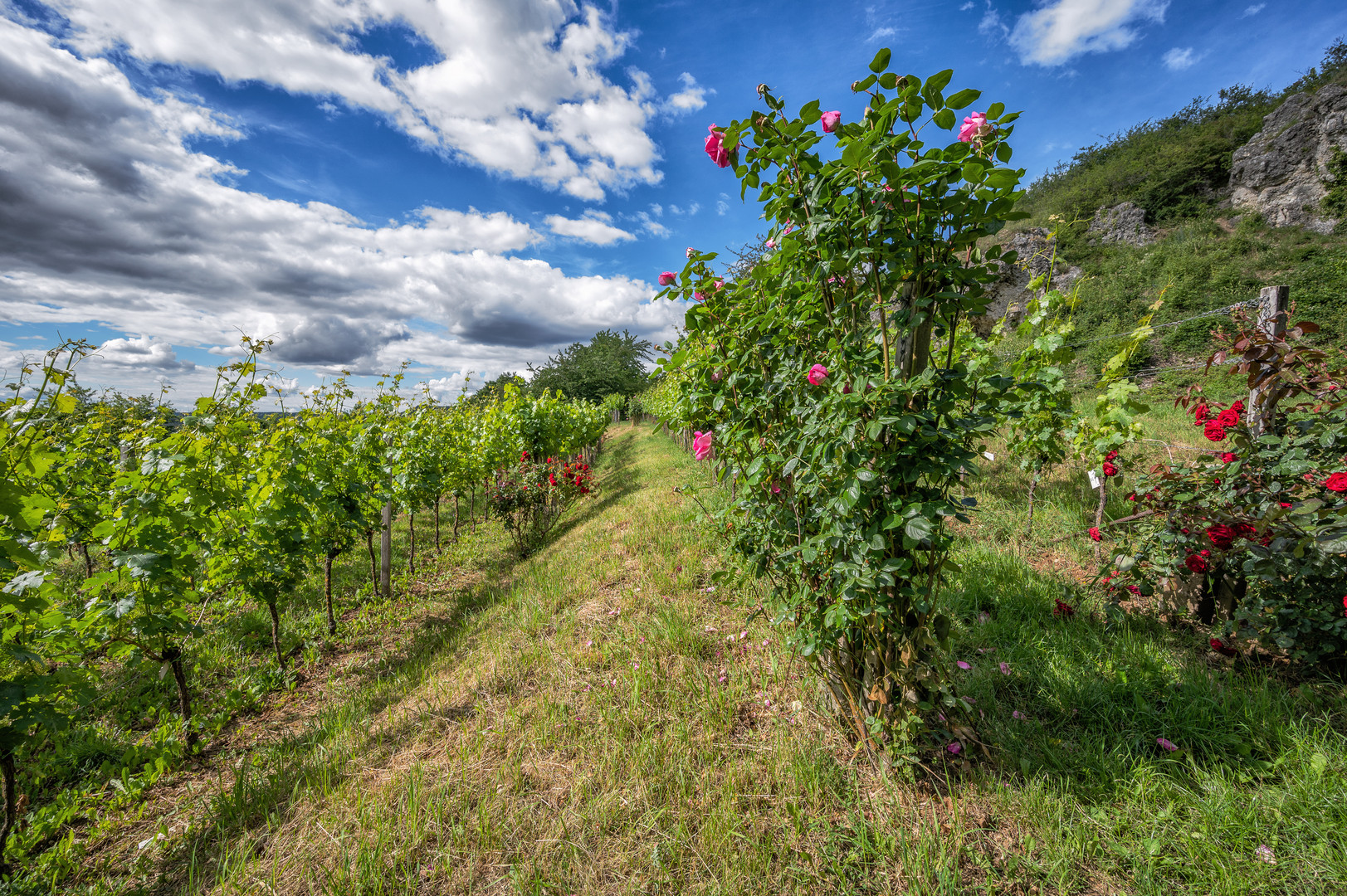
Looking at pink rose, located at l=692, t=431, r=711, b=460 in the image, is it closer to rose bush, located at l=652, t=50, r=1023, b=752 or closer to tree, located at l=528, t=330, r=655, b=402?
rose bush, located at l=652, t=50, r=1023, b=752

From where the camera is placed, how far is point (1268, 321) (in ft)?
8.37

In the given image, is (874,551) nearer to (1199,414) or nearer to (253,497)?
(1199,414)

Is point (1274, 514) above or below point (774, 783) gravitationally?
above

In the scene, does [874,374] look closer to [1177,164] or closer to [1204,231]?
[1204,231]

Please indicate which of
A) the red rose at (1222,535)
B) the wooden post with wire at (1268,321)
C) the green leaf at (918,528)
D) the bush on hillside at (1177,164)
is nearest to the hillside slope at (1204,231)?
the bush on hillside at (1177,164)

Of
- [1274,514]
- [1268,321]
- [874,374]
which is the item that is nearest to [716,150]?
[874,374]

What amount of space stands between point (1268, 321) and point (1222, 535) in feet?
4.60

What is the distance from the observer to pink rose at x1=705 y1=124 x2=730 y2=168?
1.59 m

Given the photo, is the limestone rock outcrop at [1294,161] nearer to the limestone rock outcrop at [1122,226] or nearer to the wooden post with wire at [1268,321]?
the limestone rock outcrop at [1122,226]

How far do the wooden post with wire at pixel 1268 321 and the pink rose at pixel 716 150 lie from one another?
9.50 feet

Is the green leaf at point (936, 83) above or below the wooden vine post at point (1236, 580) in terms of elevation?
above

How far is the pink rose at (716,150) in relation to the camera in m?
1.59

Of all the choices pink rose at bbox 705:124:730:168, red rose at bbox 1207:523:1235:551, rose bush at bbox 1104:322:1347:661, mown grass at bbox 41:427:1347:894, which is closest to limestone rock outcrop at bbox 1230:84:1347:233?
rose bush at bbox 1104:322:1347:661

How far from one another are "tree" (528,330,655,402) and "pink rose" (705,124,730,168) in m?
25.0
